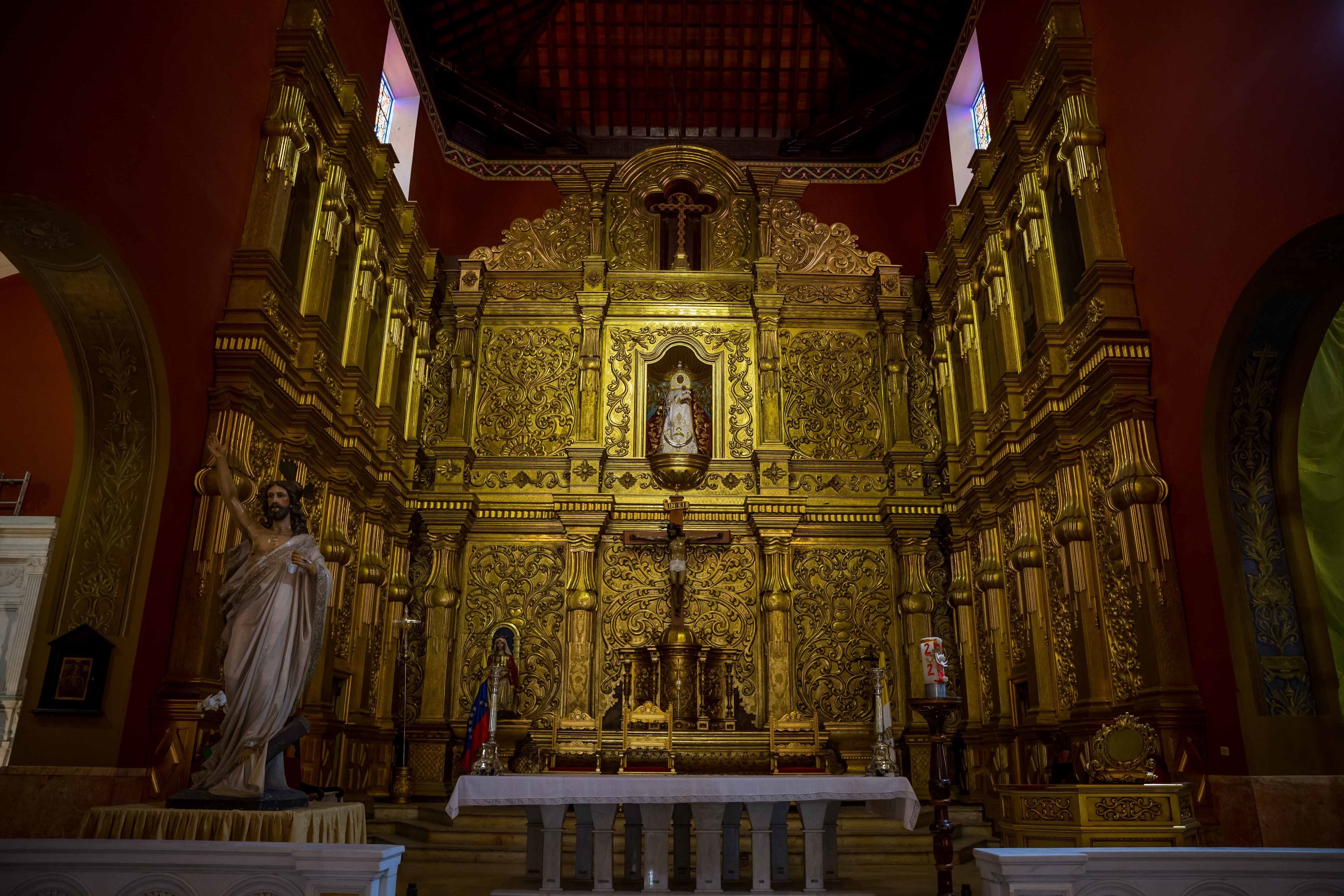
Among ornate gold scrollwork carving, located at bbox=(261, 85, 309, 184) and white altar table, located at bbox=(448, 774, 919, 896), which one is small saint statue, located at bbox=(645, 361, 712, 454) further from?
white altar table, located at bbox=(448, 774, 919, 896)

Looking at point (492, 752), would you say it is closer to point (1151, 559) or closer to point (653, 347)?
point (1151, 559)

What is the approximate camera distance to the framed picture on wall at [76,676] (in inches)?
254

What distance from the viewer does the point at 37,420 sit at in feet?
31.3

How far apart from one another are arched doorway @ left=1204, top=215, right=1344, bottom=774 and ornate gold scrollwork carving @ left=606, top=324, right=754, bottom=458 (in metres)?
6.81

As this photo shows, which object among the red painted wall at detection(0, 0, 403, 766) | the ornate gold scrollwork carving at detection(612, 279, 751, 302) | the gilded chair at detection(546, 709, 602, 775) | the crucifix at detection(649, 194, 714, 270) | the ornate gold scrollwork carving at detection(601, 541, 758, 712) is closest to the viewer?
the red painted wall at detection(0, 0, 403, 766)

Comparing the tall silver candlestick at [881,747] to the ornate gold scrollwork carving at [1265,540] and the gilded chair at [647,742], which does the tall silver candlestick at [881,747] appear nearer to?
the gilded chair at [647,742]

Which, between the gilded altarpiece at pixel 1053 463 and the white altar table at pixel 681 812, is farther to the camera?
the gilded altarpiece at pixel 1053 463

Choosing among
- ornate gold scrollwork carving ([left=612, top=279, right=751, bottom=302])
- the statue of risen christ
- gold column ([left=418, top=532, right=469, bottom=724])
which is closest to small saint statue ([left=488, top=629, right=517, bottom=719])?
gold column ([left=418, top=532, right=469, bottom=724])

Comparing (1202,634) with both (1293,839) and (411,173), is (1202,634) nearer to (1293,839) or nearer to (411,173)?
(1293,839)

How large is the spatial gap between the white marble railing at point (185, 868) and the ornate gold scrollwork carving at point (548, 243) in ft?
36.3

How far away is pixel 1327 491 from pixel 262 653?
27.4 feet

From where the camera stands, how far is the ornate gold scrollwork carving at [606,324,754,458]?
1316cm

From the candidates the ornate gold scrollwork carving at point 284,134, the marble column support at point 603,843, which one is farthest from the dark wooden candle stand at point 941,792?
the ornate gold scrollwork carving at point 284,134

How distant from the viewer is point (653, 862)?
638cm
